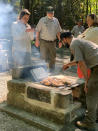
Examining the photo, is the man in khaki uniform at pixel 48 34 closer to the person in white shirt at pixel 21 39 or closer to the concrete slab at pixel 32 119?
the person in white shirt at pixel 21 39

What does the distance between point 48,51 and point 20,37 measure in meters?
1.50

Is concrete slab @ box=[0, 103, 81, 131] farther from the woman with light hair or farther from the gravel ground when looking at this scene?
the woman with light hair

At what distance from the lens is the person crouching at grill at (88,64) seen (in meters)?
3.04

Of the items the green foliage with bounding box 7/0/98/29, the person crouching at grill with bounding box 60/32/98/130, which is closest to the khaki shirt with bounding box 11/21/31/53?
the person crouching at grill with bounding box 60/32/98/130

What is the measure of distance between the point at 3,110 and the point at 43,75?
43.4 inches

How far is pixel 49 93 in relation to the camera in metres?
3.41

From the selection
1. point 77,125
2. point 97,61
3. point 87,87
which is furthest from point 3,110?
point 97,61

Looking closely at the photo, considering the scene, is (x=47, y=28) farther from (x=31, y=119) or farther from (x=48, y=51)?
(x=31, y=119)

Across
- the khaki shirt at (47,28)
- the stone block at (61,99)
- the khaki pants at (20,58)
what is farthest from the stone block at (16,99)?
the khaki shirt at (47,28)

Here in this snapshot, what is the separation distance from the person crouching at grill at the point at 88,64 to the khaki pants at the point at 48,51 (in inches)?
124

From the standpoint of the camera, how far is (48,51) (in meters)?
6.58

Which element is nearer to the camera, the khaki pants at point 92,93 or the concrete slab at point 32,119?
the khaki pants at point 92,93

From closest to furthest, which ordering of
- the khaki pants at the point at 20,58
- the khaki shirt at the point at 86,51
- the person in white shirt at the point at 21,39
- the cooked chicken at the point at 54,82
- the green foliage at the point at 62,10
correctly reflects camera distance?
1. the khaki shirt at the point at 86,51
2. the cooked chicken at the point at 54,82
3. the person in white shirt at the point at 21,39
4. the khaki pants at the point at 20,58
5. the green foliage at the point at 62,10

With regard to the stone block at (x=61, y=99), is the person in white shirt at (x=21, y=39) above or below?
above
